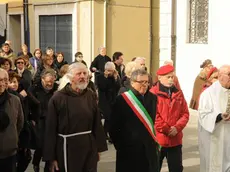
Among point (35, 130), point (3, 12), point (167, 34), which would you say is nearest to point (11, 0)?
point (3, 12)

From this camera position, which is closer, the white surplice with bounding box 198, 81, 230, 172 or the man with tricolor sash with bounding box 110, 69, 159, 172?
the man with tricolor sash with bounding box 110, 69, 159, 172

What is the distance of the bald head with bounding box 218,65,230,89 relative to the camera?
621 centimetres

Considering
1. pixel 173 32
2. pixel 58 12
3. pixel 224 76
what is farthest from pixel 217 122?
pixel 58 12

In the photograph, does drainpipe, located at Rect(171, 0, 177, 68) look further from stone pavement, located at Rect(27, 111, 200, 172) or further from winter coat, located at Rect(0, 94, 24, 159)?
winter coat, located at Rect(0, 94, 24, 159)

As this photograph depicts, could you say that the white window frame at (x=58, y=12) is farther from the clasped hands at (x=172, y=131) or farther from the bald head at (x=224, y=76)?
the bald head at (x=224, y=76)

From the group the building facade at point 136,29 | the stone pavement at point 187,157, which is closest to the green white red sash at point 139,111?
the stone pavement at point 187,157

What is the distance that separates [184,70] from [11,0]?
1124cm

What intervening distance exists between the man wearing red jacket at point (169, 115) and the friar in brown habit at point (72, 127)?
1237mm

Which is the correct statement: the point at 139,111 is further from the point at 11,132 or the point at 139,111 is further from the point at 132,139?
the point at 11,132

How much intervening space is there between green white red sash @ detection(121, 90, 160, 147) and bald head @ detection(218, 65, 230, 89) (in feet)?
3.72

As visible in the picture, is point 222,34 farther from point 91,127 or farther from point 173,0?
point 91,127

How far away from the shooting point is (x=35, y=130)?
22.6 ft

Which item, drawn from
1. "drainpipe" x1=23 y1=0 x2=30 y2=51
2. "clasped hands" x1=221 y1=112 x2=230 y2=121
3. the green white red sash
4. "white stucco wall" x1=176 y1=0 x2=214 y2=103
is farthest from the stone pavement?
"drainpipe" x1=23 y1=0 x2=30 y2=51

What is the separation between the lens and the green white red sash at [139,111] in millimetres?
5727
